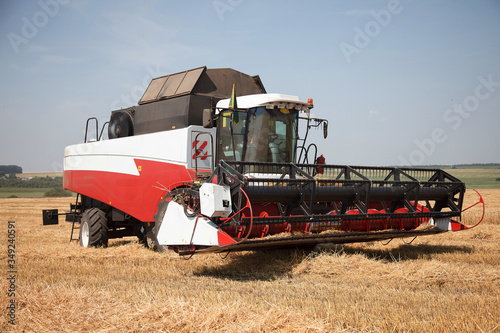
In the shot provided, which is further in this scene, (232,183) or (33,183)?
(33,183)

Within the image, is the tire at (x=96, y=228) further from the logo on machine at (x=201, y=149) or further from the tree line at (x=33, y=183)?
the tree line at (x=33, y=183)

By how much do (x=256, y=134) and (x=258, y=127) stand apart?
10cm

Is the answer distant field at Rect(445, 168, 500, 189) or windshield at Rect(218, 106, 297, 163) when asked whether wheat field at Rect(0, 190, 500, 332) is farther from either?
distant field at Rect(445, 168, 500, 189)

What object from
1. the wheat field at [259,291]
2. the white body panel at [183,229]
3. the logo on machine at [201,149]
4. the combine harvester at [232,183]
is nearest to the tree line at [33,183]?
the combine harvester at [232,183]

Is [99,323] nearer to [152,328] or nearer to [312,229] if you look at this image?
[152,328]

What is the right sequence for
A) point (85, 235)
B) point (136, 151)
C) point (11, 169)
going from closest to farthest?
1. point (136, 151)
2. point (85, 235)
3. point (11, 169)

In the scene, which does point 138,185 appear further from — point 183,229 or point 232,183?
point 232,183

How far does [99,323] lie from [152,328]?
1.48 ft

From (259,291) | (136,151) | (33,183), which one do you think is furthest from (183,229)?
(33,183)

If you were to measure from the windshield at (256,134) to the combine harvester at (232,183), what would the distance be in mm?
14

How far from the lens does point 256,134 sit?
6.75 meters

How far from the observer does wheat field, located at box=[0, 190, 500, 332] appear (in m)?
3.52

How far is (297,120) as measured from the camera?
715cm

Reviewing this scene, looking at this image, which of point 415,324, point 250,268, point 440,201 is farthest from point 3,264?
point 440,201
